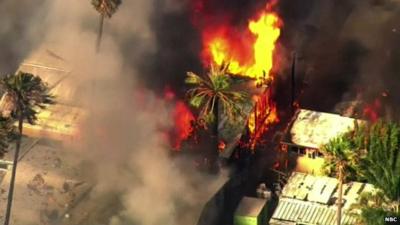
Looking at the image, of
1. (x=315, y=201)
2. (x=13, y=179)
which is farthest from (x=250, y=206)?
(x=13, y=179)

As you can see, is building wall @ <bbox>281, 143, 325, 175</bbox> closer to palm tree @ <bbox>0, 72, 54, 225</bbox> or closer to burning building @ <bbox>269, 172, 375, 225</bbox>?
burning building @ <bbox>269, 172, 375, 225</bbox>

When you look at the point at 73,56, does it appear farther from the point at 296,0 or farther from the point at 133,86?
the point at 296,0

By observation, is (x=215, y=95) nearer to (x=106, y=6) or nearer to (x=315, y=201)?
(x=315, y=201)

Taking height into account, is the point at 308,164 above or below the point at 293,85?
below

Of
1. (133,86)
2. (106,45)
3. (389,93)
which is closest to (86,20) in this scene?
(106,45)

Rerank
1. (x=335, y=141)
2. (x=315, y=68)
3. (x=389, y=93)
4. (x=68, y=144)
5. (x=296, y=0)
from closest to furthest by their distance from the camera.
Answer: (x=335, y=141) < (x=68, y=144) < (x=389, y=93) < (x=315, y=68) < (x=296, y=0)

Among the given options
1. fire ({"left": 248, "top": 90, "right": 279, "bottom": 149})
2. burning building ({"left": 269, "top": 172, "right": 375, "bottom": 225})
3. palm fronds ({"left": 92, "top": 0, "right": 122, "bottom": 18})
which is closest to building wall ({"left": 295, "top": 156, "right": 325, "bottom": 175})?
burning building ({"left": 269, "top": 172, "right": 375, "bottom": 225})
